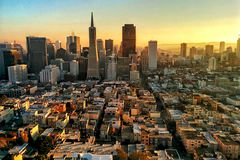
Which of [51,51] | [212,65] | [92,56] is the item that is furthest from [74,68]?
[212,65]

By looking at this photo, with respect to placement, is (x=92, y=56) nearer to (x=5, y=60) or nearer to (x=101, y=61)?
(x=101, y=61)

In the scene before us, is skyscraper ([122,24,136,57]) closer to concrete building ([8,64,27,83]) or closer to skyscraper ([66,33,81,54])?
skyscraper ([66,33,81,54])

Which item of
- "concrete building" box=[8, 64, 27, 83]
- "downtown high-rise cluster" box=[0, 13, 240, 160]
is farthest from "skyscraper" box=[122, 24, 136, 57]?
"concrete building" box=[8, 64, 27, 83]

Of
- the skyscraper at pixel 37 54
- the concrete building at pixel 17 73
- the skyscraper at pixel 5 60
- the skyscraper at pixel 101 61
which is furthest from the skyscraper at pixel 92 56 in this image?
the skyscraper at pixel 5 60

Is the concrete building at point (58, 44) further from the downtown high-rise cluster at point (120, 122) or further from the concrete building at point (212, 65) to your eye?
the concrete building at point (212, 65)

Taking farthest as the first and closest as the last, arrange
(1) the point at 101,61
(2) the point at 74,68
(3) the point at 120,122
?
(1) the point at 101,61 < (2) the point at 74,68 < (3) the point at 120,122
